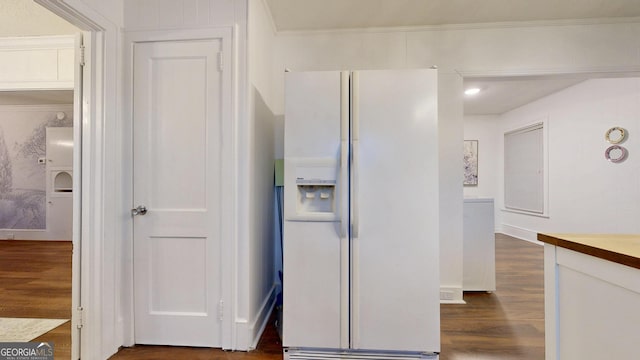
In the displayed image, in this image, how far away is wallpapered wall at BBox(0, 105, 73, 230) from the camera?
509cm

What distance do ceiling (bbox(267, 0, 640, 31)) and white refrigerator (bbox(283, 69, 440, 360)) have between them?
970 mm

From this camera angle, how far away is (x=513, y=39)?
261 centimetres

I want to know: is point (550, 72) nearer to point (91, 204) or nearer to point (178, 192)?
point (178, 192)

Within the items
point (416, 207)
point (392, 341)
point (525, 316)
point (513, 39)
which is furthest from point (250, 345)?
point (513, 39)

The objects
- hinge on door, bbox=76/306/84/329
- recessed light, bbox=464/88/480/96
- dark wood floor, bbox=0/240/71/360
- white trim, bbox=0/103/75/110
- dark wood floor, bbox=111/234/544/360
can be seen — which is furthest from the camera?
white trim, bbox=0/103/75/110

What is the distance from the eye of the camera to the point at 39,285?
9.86ft

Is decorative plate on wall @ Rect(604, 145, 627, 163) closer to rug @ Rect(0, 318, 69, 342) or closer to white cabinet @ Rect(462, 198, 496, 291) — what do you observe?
white cabinet @ Rect(462, 198, 496, 291)

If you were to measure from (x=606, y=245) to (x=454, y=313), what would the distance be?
183cm

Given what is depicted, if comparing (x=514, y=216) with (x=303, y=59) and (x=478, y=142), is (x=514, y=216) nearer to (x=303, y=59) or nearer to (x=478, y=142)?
(x=478, y=142)

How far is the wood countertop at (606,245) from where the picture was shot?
788 mm

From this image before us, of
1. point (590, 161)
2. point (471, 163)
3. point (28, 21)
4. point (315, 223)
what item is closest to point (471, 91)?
point (590, 161)

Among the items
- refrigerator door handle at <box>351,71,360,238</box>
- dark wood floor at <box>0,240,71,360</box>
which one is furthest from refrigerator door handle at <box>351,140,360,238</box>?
dark wood floor at <box>0,240,71,360</box>

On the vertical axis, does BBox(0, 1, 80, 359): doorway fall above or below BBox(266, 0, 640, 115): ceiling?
below

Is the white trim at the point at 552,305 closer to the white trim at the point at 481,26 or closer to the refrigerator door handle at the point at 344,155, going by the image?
the refrigerator door handle at the point at 344,155
